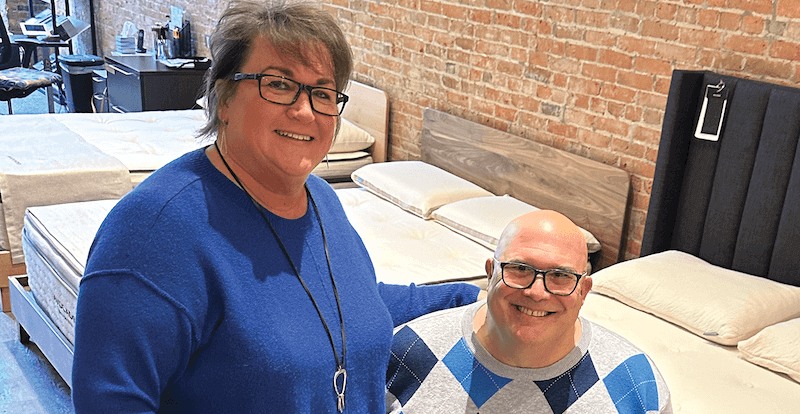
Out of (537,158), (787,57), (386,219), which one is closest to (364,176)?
(386,219)

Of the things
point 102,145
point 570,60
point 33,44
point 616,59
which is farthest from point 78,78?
point 616,59

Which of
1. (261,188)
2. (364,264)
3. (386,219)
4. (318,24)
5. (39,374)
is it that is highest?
(318,24)

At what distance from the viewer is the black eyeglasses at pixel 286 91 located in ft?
4.02

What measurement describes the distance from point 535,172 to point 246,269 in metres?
2.41

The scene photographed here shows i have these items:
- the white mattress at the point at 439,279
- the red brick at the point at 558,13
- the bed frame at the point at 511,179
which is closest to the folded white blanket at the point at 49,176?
the white mattress at the point at 439,279

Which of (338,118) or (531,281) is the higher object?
(338,118)

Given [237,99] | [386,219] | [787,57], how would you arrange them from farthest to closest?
[386,219]
[787,57]
[237,99]

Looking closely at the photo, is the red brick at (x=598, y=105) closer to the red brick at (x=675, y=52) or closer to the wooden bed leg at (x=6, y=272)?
the red brick at (x=675, y=52)

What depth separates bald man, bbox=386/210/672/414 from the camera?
4.93 ft

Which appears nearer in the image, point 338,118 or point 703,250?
point 338,118

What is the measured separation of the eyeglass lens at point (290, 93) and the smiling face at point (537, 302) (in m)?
0.50

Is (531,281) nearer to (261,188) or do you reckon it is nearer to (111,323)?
(261,188)

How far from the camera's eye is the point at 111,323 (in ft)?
3.36

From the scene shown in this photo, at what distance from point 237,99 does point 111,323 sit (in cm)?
42
